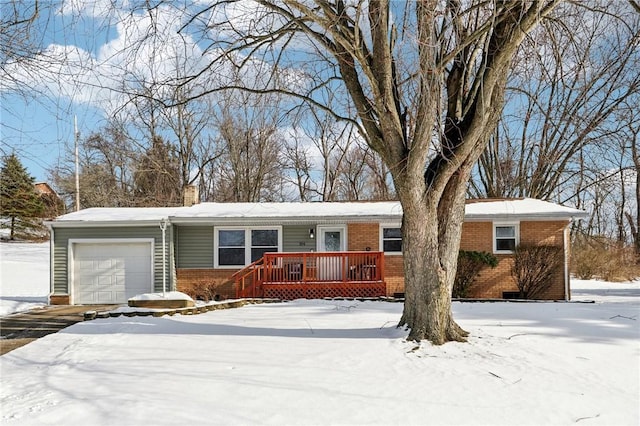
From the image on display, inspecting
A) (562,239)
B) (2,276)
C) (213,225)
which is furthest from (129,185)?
(562,239)

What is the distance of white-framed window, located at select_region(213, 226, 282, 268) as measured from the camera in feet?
52.7

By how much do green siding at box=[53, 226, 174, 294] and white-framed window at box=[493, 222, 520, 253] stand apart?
414 inches

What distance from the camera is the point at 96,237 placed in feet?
52.0

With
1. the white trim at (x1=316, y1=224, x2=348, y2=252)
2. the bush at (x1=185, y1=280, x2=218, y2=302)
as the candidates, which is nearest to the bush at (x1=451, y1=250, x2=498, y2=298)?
the white trim at (x1=316, y1=224, x2=348, y2=252)

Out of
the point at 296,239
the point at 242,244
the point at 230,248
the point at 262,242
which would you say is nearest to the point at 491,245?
the point at 296,239

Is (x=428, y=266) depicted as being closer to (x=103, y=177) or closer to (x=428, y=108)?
(x=428, y=108)

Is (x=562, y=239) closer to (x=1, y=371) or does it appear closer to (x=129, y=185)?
(x=1, y=371)

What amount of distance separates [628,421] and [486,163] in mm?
22079

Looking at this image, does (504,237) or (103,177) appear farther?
(103,177)

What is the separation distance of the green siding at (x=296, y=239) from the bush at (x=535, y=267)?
6.65m

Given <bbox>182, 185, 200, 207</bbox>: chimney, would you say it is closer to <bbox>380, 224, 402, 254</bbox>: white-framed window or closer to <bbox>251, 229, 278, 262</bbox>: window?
<bbox>251, 229, 278, 262</bbox>: window

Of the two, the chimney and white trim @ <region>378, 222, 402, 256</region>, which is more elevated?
the chimney

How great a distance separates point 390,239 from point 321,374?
35.0 ft

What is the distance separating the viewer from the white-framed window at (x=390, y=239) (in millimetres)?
15766
